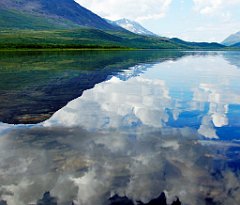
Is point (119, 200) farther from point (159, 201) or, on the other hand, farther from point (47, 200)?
point (47, 200)

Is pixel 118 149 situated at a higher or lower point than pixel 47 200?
lower

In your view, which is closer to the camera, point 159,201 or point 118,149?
point 159,201

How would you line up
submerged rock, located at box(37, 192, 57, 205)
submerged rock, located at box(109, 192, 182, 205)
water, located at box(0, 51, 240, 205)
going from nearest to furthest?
1. submerged rock, located at box(37, 192, 57, 205)
2. submerged rock, located at box(109, 192, 182, 205)
3. water, located at box(0, 51, 240, 205)

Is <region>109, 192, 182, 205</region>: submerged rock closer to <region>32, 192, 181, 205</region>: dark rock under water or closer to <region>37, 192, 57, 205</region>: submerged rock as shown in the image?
<region>32, 192, 181, 205</region>: dark rock under water

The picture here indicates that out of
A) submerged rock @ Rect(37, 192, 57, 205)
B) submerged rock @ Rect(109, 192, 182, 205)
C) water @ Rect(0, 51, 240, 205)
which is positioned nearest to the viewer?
submerged rock @ Rect(37, 192, 57, 205)

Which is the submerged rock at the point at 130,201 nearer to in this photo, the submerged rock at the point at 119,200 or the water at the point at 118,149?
the submerged rock at the point at 119,200

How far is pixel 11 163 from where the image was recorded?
533 inches

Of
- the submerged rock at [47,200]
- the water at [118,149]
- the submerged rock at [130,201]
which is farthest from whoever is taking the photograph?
the water at [118,149]

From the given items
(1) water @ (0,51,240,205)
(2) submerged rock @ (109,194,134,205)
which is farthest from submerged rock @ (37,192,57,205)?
(2) submerged rock @ (109,194,134,205)

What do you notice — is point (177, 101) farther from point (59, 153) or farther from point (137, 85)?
point (59, 153)

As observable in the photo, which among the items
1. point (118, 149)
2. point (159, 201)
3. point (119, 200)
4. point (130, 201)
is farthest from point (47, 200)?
point (118, 149)

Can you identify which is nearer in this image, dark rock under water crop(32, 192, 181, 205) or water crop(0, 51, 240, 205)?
dark rock under water crop(32, 192, 181, 205)

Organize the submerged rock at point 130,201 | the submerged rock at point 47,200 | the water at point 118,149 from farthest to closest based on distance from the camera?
the water at point 118,149
the submerged rock at point 130,201
the submerged rock at point 47,200

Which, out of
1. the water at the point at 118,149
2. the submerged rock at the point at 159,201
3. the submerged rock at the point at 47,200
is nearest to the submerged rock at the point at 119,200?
the water at the point at 118,149
